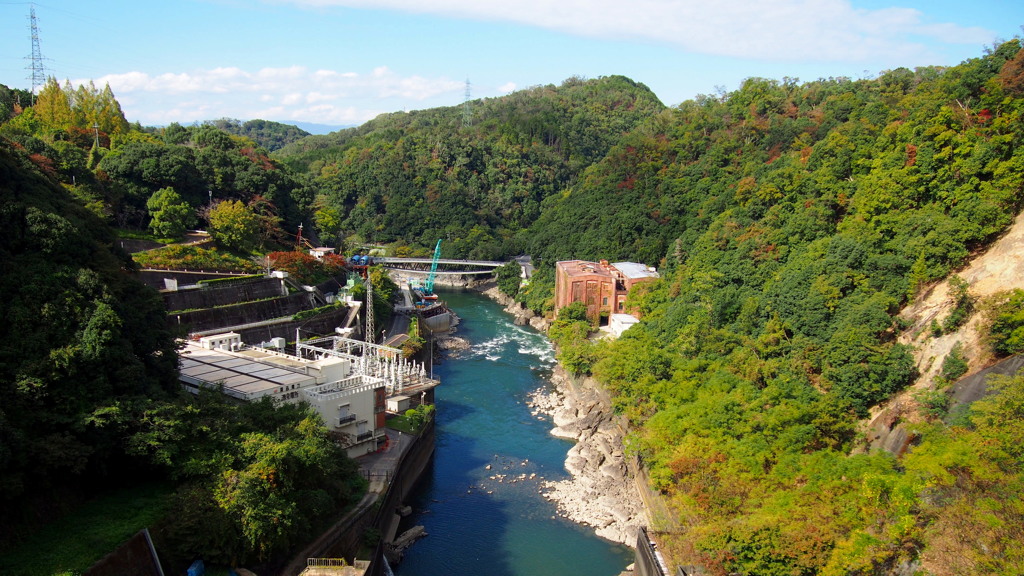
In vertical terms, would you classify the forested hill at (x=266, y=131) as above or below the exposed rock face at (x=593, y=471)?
above

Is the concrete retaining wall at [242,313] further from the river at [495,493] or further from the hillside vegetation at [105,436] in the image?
the hillside vegetation at [105,436]

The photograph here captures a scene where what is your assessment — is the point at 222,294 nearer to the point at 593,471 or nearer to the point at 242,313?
the point at 242,313

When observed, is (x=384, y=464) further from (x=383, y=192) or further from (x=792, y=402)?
(x=383, y=192)

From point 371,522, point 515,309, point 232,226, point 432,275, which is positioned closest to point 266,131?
point 432,275

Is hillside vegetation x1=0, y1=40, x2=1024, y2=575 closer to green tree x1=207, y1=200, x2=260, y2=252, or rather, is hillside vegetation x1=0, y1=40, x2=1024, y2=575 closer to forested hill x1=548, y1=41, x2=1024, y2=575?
forested hill x1=548, y1=41, x2=1024, y2=575

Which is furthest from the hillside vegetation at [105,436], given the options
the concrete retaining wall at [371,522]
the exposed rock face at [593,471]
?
the exposed rock face at [593,471]

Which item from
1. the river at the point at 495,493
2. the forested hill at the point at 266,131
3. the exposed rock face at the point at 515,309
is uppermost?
the forested hill at the point at 266,131

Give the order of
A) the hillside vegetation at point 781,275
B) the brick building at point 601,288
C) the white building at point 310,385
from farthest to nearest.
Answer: the brick building at point 601,288 → the white building at point 310,385 → the hillside vegetation at point 781,275

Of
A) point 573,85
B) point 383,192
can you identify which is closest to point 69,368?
point 383,192
